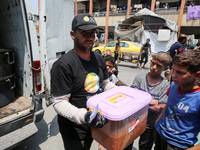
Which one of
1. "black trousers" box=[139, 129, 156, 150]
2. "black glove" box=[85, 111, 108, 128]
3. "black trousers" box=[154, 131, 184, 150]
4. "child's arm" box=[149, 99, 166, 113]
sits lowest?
"black trousers" box=[139, 129, 156, 150]

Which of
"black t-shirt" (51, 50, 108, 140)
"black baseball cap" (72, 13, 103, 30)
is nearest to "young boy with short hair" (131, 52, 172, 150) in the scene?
"black t-shirt" (51, 50, 108, 140)

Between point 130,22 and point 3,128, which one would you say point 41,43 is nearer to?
point 3,128

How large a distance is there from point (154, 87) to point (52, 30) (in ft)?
6.89

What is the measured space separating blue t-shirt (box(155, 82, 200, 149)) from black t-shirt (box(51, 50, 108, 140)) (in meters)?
0.84

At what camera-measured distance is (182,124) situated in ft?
4.38

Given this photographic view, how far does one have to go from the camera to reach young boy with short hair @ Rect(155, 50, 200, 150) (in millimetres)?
1270

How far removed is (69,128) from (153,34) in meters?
14.7

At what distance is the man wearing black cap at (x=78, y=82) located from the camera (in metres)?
1.21

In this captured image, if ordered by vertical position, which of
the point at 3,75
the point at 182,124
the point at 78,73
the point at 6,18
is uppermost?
the point at 6,18

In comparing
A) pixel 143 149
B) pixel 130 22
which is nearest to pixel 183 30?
pixel 130 22

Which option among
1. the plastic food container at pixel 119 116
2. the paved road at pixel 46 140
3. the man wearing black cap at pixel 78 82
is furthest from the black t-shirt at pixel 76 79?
the paved road at pixel 46 140

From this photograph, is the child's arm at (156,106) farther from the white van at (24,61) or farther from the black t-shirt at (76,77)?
the white van at (24,61)

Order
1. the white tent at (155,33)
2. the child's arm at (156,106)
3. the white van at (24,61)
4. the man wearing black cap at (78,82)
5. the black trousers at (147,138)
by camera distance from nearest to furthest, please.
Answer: the man wearing black cap at (78,82), the child's arm at (156,106), the black trousers at (147,138), the white van at (24,61), the white tent at (155,33)

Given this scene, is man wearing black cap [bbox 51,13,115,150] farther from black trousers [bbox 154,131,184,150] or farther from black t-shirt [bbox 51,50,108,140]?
black trousers [bbox 154,131,184,150]
